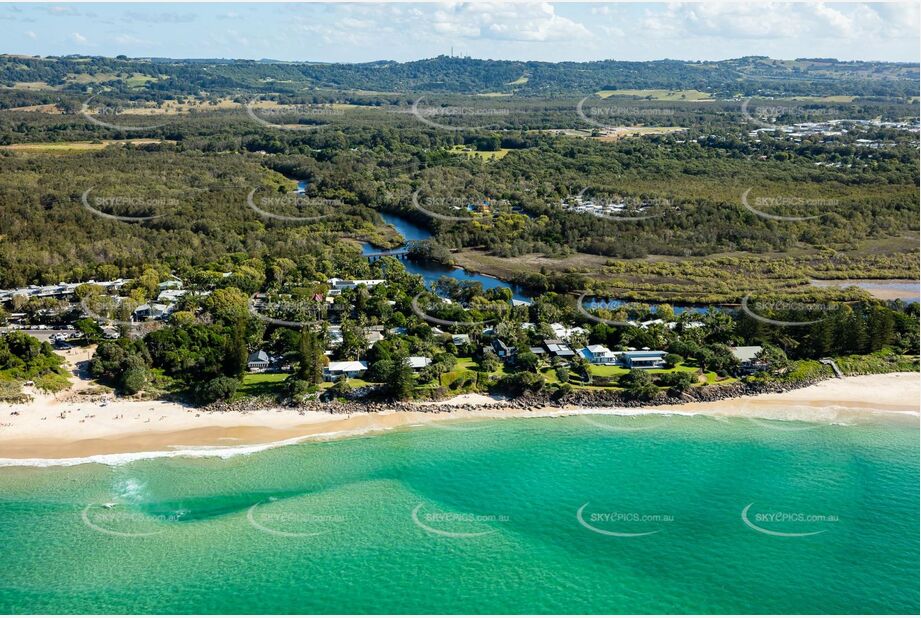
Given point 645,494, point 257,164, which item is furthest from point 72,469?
point 257,164

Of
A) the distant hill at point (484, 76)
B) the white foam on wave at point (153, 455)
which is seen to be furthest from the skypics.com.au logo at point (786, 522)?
the distant hill at point (484, 76)

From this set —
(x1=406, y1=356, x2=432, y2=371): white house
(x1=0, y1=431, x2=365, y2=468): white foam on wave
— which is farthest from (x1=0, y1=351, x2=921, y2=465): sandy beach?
(x1=406, y1=356, x2=432, y2=371): white house

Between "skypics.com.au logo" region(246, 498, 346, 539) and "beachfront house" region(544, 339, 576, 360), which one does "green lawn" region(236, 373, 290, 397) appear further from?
"beachfront house" region(544, 339, 576, 360)

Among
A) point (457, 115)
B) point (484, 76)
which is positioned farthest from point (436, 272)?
point (484, 76)

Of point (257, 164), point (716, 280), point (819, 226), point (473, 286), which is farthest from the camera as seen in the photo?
point (257, 164)

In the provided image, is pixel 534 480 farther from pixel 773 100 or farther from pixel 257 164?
pixel 773 100

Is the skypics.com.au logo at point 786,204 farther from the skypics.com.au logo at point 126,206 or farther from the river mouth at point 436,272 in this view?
the skypics.com.au logo at point 126,206

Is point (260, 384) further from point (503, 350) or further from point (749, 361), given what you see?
point (749, 361)
